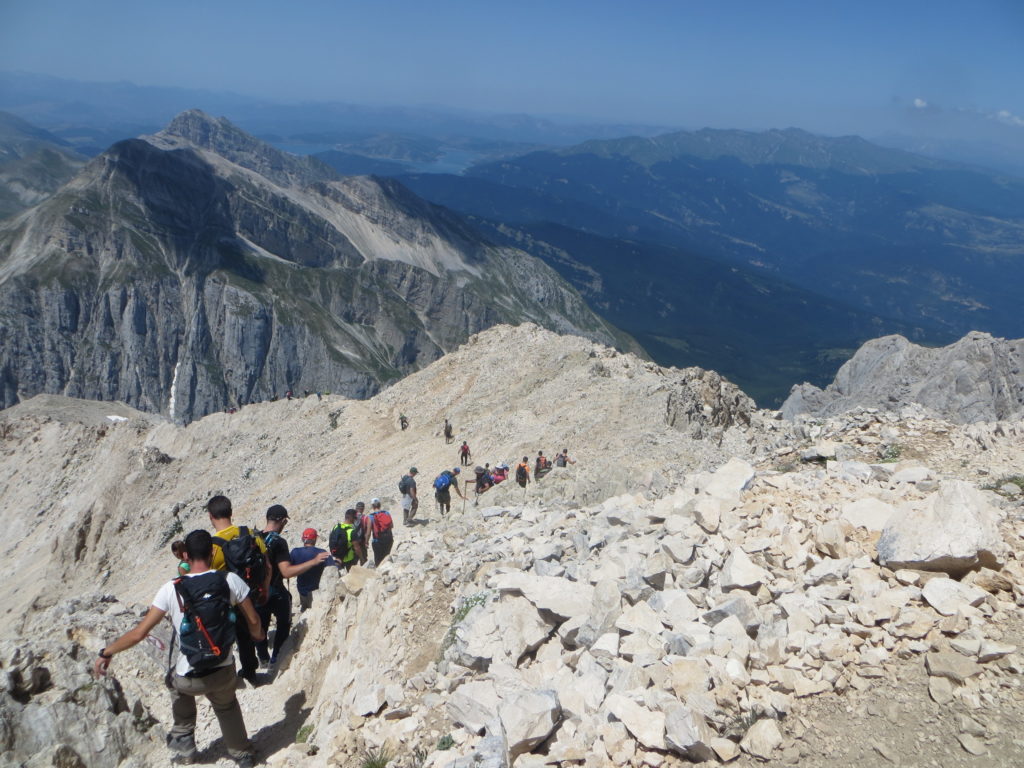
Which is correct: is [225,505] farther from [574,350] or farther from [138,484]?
[138,484]

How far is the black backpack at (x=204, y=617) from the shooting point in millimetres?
7672

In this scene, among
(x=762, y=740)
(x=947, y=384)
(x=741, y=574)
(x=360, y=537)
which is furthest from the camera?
(x=947, y=384)

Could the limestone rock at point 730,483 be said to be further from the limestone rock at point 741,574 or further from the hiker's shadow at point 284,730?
the hiker's shadow at point 284,730

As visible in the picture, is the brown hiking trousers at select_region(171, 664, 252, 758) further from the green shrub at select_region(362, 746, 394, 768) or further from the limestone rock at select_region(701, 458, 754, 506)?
the limestone rock at select_region(701, 458, 754, 506)

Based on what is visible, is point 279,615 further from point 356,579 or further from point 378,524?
point 378,524

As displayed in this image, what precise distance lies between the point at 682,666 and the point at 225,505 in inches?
269

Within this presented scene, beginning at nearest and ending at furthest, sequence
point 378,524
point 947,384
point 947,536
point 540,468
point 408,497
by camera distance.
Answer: point 947,536, point 378,524, point 408,497, point 540,468, point 947,384

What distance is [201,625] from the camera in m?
7.71

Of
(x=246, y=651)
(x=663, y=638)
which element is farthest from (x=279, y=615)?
(x=663, y=638)

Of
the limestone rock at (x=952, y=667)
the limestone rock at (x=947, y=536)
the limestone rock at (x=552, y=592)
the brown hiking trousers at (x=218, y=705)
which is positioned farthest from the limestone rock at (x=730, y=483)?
the brown hiking trousers at (x=218, y=705)

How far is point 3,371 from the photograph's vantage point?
187625 mm

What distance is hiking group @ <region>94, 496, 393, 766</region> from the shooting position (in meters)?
7.72

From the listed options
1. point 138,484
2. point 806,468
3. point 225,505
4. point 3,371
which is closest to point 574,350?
point 806,468

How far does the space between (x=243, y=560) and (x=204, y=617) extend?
4.34 feet
